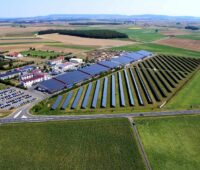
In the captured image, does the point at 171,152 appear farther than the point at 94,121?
No

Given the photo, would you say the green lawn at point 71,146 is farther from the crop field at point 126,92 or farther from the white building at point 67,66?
the white building at point 67,66

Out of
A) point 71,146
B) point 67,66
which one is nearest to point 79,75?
point 67,66

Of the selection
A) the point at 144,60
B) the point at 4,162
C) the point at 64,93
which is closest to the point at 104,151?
the point at 4,162

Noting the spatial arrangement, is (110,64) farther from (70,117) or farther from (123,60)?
(70,117)

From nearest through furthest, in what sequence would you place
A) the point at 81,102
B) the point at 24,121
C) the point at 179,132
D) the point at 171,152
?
1. the point at 171,152
2. the point at 179,132
3. the point at 24,121
4. the point at 81,102

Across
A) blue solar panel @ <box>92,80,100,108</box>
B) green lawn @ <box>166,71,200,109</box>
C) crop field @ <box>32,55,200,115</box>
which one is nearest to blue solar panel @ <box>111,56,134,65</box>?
crop field @ <box>32,55,200,115</box>

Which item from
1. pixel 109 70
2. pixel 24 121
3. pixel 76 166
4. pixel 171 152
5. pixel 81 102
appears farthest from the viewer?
pixel 109 70

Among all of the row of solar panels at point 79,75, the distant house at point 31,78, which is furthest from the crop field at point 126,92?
the distant house at point 31,78

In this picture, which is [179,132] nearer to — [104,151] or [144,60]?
[104,151]
